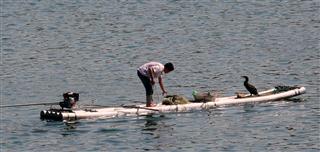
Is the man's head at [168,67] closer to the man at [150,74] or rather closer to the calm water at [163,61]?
the man at [150,74]

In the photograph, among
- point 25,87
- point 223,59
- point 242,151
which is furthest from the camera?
point 223,59

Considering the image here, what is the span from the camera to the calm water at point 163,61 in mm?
32656

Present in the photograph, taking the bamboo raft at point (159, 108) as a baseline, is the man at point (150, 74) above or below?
above

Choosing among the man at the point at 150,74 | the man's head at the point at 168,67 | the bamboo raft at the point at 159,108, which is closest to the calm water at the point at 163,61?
the bamboo raft at the point at 159,108

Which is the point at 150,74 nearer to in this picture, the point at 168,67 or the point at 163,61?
the point at 168,67

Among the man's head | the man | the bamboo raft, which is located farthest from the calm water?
the man's head

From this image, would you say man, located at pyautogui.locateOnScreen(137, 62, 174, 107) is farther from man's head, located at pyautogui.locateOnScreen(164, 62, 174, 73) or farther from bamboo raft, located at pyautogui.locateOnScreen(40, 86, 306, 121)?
bamboo raft, located at pyautogui.locateOnScreen(40, 86, 306, 121)

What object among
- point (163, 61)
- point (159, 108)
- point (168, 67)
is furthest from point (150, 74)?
point (163, 61)

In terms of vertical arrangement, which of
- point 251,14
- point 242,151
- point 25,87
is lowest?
point 242,151

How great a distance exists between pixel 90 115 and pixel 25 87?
9197 millimetres

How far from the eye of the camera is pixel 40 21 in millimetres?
71438

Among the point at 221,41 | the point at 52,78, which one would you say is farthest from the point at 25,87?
the point at 221,41

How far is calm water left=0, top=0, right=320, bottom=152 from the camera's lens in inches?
1286

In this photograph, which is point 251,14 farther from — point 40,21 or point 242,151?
point 242,151
